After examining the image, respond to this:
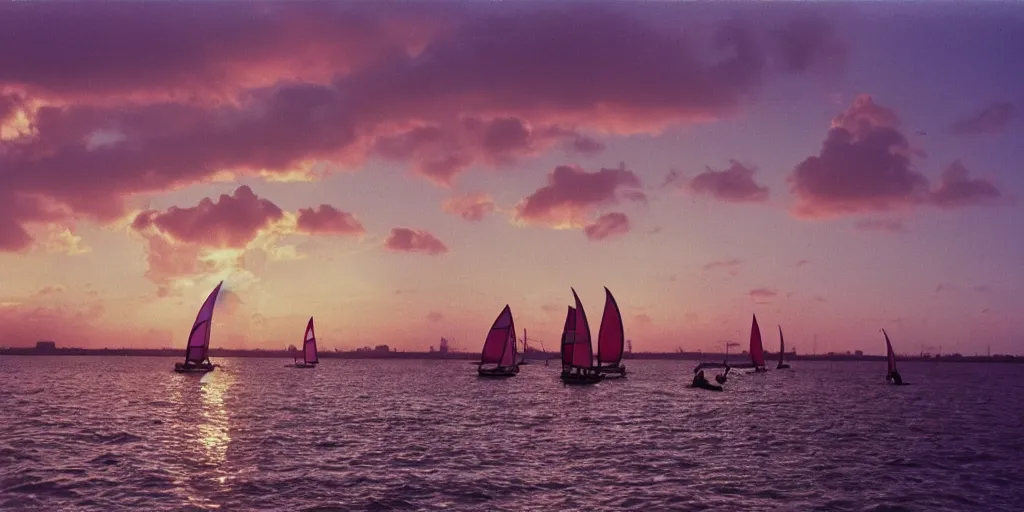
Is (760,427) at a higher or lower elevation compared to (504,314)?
lower

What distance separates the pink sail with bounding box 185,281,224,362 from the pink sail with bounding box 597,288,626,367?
52.2 m

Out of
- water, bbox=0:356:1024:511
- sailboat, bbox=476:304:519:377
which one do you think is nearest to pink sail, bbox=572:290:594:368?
sailboat, bbox=476:304:519:377

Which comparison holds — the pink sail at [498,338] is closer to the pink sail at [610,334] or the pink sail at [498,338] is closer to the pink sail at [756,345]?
the pink sail at [610,334]

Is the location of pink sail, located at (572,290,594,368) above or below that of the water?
above

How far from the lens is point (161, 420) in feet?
160

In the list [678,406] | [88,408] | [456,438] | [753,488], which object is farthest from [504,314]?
[753,488]

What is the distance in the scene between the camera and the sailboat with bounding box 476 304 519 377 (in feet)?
316

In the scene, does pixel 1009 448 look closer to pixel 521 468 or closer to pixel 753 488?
pixel 753 488

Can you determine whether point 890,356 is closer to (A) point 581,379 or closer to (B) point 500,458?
(A) point 581,379

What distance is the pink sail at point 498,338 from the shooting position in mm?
95250

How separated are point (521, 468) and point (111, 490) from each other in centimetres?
1519

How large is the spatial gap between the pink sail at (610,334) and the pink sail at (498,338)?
13668mm

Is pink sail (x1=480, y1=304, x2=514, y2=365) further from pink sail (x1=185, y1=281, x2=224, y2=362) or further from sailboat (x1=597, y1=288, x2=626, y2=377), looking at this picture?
pink sail (x1=185, y1=281, x2=224, y2=362)

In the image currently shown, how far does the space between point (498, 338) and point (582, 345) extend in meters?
20.6
